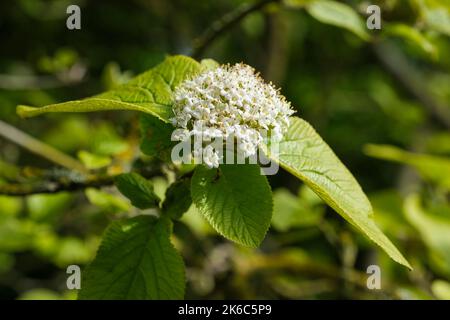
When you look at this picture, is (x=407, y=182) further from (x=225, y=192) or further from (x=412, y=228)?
(x=225, y=192)

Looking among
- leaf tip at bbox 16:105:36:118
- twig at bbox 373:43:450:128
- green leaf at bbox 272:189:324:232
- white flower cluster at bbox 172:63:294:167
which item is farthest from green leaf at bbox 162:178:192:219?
twig at bbox 373:43:450:128

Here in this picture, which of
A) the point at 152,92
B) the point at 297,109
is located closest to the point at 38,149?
the point at 152,92

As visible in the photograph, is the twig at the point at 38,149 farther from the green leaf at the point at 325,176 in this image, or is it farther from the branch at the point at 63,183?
the green leaf at the point at 325,176

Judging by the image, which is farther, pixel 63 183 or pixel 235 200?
pixel 63 183

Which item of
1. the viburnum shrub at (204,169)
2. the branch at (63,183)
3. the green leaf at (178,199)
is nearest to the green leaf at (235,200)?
the viburnum shrub at (204,169)

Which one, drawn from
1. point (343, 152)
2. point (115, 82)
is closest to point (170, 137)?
point (115, 82)

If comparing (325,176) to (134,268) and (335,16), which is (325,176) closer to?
(134,268)
